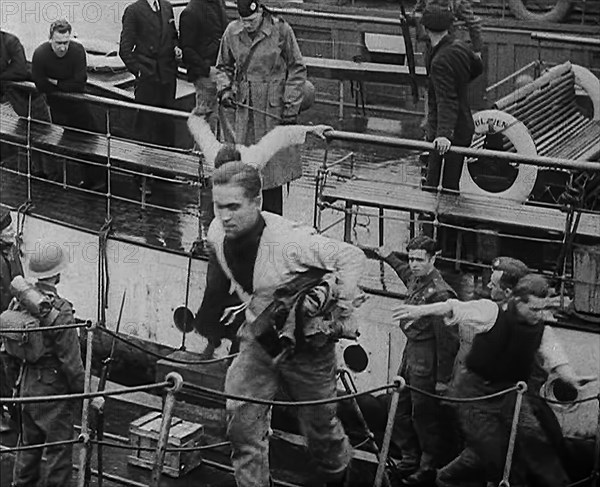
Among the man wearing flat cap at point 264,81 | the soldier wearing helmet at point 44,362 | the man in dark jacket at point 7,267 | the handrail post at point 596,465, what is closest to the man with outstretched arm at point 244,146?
the man wearing flat cap at point 264,81

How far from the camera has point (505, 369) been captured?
6469mm

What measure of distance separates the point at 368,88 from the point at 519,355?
2339 mm

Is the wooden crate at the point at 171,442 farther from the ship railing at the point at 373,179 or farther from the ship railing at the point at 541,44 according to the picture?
the ship railing at the point at 541,44

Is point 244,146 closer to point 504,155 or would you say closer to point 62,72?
point 504,155

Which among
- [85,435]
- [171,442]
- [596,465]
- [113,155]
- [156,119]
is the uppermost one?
[156,119]

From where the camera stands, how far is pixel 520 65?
8.73 meters

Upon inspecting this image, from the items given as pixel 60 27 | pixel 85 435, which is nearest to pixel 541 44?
pixel 60 27

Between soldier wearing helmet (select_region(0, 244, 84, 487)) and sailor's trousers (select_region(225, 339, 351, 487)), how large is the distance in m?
0.65

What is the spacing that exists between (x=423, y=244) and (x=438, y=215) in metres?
0.45

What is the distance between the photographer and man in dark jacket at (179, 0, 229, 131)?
7.47 metres

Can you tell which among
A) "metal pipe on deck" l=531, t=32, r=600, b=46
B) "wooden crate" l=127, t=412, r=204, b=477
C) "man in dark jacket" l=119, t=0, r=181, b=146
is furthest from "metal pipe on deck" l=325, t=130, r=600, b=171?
"metal pipe on deck" l=531, t=32, r=600, b=46

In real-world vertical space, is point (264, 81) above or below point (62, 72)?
above

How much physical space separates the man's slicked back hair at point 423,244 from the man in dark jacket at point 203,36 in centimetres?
135

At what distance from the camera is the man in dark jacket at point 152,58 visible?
7602 mm
